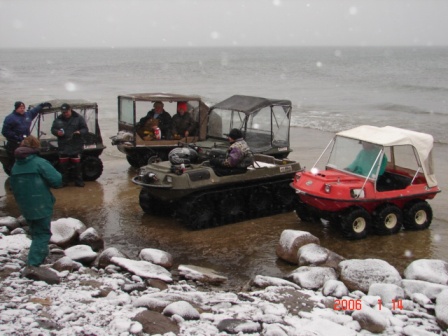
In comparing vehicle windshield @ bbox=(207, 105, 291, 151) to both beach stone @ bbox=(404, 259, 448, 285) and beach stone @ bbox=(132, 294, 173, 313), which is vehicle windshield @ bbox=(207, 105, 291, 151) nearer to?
beach stone @ bbox=(404, 259, 448, 285)

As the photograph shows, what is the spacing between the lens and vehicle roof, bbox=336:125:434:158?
9.26 m

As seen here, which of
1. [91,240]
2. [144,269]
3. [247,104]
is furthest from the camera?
[247,104]

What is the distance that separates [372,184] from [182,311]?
4410mm

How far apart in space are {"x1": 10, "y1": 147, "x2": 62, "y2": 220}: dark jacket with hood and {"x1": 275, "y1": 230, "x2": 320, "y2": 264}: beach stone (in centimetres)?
322

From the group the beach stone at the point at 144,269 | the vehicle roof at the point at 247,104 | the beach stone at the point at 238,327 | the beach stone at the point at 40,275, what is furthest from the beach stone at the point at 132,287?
the vehicle roof at the point at 247,104

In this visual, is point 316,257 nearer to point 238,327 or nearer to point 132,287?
point 238,327

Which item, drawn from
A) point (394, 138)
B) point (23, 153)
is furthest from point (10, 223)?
point (394, 138)

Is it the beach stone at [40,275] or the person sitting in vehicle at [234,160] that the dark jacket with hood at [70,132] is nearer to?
the person sitting in vehicle at [234,160]

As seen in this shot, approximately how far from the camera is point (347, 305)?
6539mm

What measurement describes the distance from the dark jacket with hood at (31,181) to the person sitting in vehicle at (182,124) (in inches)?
245

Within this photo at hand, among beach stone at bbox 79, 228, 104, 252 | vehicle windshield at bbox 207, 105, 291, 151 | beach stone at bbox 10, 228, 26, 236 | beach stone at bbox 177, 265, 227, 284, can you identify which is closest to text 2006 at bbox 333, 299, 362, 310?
beach stone at bbox 177, 265, 227, 284

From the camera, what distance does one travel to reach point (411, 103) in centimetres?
3725

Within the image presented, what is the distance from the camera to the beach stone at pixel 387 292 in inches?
266

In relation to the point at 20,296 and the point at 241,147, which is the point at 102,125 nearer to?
the point at 241,147
